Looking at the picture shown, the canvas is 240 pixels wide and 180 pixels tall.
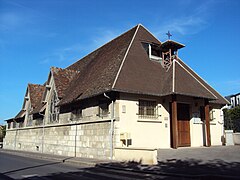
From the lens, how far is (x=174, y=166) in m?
10.6

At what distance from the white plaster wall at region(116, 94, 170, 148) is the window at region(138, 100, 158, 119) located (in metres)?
0.28

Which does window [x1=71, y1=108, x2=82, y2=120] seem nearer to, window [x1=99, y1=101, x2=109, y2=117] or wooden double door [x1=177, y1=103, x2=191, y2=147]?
window [x1=99, y1=101, x2=109, y2=117]

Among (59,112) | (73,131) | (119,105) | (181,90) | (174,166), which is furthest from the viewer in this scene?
(59,112)

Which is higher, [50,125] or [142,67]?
[142,67]

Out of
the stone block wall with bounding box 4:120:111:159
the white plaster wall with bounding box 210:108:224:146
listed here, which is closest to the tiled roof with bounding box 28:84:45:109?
the stone block wall with bounding box 4:120:111:159

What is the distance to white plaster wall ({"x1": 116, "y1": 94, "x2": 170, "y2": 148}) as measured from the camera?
1529 cm

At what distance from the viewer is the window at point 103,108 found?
1617cm

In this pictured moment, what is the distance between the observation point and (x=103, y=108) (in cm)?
1655

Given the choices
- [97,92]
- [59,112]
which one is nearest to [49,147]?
[59,112]

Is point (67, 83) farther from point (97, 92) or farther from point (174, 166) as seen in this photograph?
point (174, 166)

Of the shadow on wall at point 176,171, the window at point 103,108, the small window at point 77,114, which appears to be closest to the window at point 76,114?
the small window at point 77,114

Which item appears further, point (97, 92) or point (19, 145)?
point (19, 145)

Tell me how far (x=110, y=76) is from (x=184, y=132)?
6.48 m

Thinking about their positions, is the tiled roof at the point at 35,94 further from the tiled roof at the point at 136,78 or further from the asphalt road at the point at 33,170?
the asphalt road at the point at 33,170
